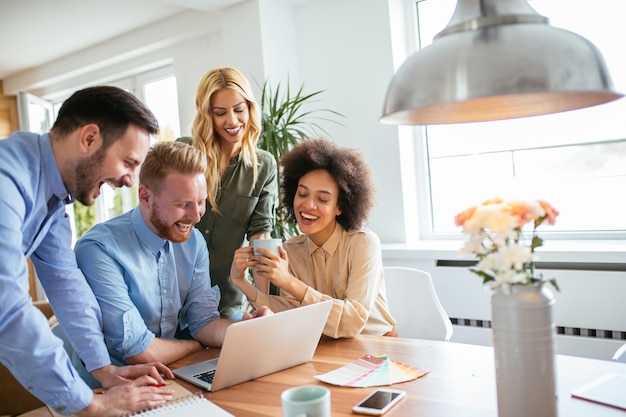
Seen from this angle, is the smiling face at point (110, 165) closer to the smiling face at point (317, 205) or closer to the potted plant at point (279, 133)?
the smiling face at point (317, 205)

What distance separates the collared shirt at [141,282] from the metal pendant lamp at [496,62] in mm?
979

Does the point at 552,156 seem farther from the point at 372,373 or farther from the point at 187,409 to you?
the point at 187,409

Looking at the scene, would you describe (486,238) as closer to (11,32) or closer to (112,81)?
(11,32)

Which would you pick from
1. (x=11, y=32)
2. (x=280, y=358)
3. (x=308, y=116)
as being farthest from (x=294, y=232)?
(x=11, y=32)

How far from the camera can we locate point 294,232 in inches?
133

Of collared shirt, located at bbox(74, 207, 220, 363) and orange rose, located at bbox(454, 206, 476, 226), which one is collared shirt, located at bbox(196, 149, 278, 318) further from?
orange rose, located at bbox(454, 206, 476, 226)

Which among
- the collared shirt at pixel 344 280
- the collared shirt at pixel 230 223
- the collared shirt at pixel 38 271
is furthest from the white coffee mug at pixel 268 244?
the collared shirt at pixel 230 223

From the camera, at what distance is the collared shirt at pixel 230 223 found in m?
2.43

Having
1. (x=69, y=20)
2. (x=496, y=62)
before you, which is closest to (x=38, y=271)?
(x=496, y=62)

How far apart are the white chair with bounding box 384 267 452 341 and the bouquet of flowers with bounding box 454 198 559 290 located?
130 centimetres

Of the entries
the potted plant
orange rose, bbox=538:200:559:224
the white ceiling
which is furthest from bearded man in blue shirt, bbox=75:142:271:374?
the white ceiling

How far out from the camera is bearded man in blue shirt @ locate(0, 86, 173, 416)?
1.15 m

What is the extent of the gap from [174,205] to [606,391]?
124 centimetres

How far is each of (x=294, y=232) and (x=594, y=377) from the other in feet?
7.30
